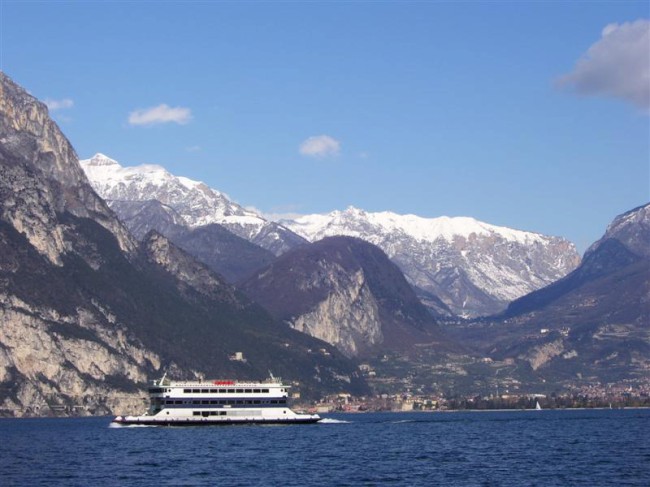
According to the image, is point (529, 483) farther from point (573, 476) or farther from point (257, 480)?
point (257, 480)

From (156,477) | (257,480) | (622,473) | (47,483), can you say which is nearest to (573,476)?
(622,473)

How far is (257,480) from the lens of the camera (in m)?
193

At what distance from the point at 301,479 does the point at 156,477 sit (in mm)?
19608

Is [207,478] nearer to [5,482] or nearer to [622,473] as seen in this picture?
[5,482]

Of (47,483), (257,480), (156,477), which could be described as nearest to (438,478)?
(257,480)

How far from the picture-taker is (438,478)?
19125cm

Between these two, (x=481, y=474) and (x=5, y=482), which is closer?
(x=5, y=482)

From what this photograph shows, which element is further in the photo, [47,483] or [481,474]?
[481,474]

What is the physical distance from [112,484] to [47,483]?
336 inches

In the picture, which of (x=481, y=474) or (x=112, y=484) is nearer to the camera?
(x=112, y=484)

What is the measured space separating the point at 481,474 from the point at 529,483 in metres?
14.5

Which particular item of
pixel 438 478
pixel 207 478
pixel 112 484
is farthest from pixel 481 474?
pixel 112 484

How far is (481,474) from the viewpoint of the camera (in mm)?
197250

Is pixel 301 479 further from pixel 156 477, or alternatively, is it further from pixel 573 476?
pixel 573 476
